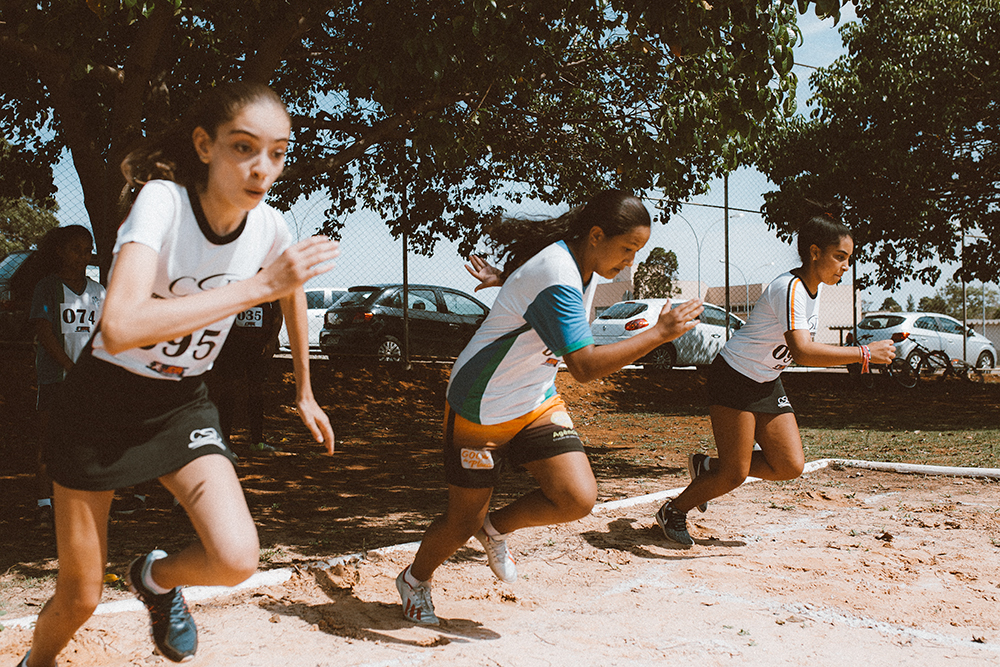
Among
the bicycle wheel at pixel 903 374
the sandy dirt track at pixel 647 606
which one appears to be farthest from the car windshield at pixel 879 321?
the sandy dirt track at pixel 647 606

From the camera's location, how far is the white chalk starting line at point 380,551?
3746mm

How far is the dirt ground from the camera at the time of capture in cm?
338

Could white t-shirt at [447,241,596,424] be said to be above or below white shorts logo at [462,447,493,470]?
above

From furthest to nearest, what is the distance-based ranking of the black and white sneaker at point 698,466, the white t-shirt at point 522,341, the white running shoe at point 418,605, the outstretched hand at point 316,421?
the black and white sneaker at point 698,466, the white running shoe at point 418,605, the white t-shirt at point 522,341, the outstretched hand at point 316,421

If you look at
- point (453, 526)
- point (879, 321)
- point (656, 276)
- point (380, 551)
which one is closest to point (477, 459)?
point (453, 526)

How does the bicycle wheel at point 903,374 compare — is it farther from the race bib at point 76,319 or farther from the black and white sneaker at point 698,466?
the race bib at point 76,319

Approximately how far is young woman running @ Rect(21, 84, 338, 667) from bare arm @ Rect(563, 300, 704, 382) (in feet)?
3.87

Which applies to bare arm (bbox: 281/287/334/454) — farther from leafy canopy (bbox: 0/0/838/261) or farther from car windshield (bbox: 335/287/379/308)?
car windshield (bbox: 335/287/379/308)

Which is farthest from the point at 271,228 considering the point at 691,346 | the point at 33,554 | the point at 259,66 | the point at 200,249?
the point at 691,346

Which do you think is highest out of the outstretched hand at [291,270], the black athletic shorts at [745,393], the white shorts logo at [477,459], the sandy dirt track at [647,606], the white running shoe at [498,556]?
the outstretched hand at [291,270]

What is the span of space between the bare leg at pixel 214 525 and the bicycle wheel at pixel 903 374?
708 inches

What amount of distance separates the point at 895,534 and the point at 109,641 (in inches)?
180

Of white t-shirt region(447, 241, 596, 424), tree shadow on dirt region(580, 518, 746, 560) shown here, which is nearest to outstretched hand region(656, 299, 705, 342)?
white t-shirt region(447, 241, 596, 424)

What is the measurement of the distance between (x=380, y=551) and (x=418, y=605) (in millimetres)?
988
